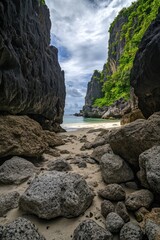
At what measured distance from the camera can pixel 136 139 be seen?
376cm

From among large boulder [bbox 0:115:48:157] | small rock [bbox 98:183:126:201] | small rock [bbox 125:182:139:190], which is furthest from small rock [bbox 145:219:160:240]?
large boulder [bbox 0:115:48:157]

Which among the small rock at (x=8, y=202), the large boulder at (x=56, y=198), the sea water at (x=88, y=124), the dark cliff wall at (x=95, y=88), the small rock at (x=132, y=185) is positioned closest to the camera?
the large boulder at (x=56, y=198)

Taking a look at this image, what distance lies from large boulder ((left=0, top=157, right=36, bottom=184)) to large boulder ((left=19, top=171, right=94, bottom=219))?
1165 mm

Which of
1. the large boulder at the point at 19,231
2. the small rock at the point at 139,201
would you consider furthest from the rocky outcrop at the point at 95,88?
the large boulder at the point at 19,231

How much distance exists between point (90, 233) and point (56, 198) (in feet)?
2.66

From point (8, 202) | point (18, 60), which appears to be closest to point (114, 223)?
point (8, 202)

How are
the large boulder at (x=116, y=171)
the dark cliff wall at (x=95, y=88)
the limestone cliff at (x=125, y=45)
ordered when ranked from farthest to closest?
the dark cliff wall at (x=95, y=88), the limestone cliff at (x=125, y=45), the large boulder at (x=116, y=171)

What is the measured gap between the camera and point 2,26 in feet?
16.7

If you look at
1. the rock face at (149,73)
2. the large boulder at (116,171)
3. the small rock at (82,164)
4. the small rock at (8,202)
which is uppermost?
the rock face at (149,73)

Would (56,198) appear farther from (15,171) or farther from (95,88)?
(95,88)

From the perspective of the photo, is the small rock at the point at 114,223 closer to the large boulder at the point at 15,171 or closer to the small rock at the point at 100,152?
the large boulder at the point at 15,171

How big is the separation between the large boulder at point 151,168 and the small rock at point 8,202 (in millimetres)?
2439

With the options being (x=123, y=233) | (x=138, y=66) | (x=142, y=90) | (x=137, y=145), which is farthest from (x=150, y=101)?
(x=123, y=233)

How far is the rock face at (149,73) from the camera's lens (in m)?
5.01
